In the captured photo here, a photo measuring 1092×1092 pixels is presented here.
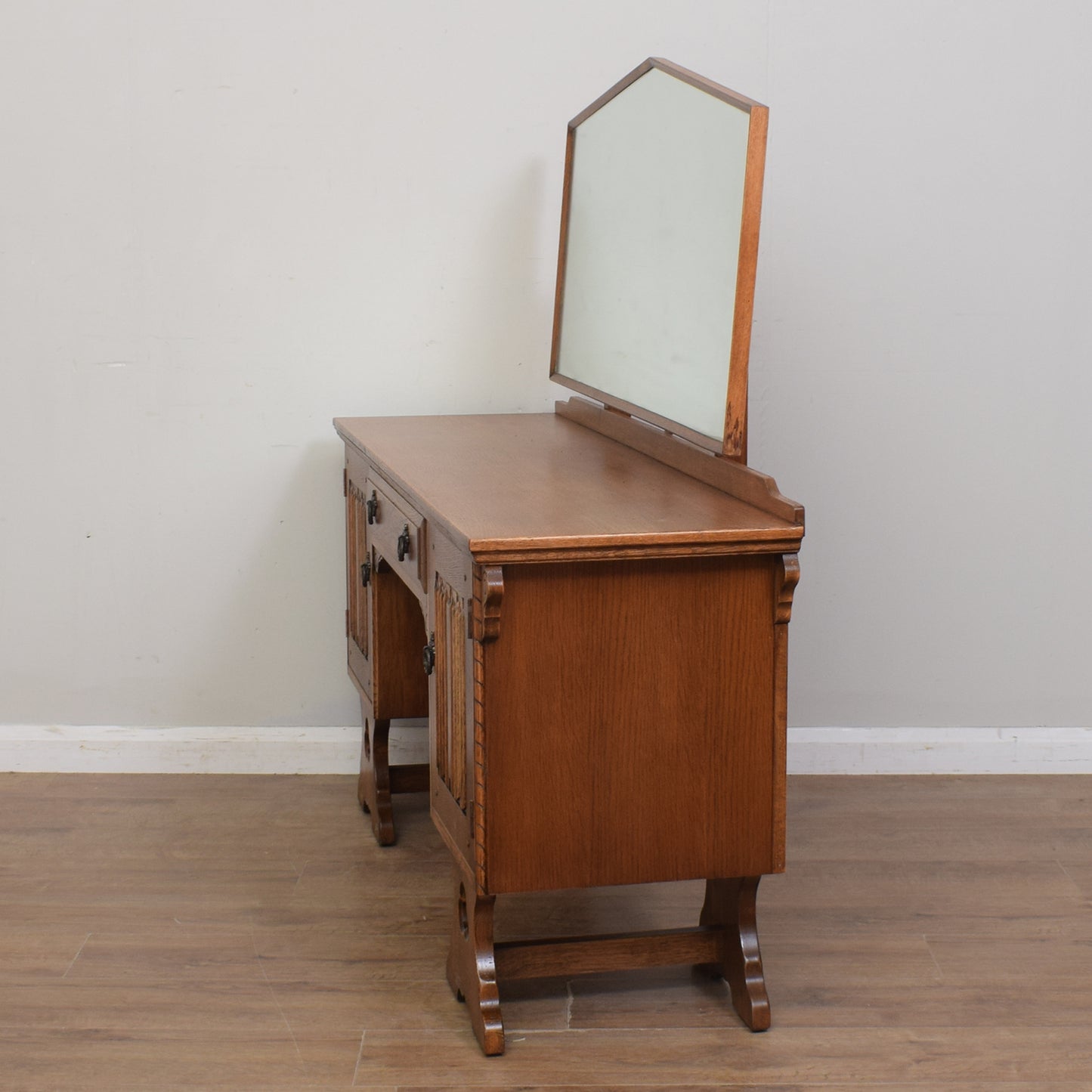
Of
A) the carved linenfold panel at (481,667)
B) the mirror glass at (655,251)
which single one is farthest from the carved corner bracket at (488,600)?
the mirror glass at (655,251)

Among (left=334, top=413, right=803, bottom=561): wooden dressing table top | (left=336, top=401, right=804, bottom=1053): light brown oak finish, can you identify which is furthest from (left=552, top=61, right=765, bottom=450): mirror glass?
(left=336, top=401, right=804, bottom=1053): light brown oak finish

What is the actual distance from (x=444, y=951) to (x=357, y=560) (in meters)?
1.00

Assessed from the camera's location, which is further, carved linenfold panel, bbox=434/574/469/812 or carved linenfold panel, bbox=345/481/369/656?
carved linenfold panel, bbox=345/481/369/656

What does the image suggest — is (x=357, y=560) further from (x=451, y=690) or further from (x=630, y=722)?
(x=630, y=722)

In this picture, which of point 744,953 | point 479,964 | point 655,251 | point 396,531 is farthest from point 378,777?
point 655,251


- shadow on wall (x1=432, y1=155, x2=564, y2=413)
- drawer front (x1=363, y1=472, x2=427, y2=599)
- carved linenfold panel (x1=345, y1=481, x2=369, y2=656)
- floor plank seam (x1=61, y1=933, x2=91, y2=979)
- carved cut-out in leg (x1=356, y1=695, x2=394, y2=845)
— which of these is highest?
shadow on wall (x1=432, y1=155, x2=564, y2=413)

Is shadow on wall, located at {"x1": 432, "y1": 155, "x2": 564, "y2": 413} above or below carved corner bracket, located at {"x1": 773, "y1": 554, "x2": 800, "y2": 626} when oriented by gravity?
above

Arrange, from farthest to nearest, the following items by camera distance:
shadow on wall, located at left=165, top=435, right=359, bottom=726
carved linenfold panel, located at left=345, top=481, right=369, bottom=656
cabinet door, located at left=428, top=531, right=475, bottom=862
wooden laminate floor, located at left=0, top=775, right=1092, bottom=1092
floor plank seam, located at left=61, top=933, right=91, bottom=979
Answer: shadow on wall, located at left=165, top=435, right=359, bottom=726, carved linenfold panel, located at left=345, top=481, right=369, bottom=656, floor plank seam, located at left=61, top=933, right=91, bottom=979, wooden laminate floor, located at left=0, top=775, right=1092, bottom=1092, cabinet door, located at left=428, top=531, right=475, bottom=862

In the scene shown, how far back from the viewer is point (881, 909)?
2.89m

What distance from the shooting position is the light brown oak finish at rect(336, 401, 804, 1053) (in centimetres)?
215

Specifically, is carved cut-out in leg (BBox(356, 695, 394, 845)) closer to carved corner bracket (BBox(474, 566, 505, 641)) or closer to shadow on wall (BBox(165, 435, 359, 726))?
shadow on wall (BBox(165, 435, 359, 726))

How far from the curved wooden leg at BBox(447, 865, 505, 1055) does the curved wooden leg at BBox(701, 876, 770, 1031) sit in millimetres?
423

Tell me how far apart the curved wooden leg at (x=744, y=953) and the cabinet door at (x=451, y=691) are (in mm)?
509

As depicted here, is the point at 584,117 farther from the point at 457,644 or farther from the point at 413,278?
the point at 457,644
